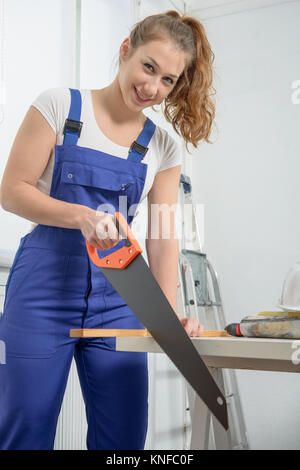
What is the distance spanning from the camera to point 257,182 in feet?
11.5

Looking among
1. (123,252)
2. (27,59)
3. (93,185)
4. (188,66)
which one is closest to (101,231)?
(123,252)

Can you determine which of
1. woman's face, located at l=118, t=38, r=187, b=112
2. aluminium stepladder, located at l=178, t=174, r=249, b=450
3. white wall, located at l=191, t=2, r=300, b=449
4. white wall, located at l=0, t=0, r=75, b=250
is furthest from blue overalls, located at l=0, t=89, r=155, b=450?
white wall, located at l=191, t=2, r=300, b=449

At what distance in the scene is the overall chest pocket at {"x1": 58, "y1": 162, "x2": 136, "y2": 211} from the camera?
1314 millimetres

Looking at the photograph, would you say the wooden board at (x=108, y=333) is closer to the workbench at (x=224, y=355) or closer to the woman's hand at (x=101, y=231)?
the workbench at (x=224, y=355)

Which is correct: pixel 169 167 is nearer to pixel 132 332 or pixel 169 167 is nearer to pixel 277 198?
pixel 132 332

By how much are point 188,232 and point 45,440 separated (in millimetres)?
2199

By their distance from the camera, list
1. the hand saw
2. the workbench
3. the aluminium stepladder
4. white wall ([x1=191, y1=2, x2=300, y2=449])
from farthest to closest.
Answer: white wall ([x1=191, y1=2, x2=300, y2=449]), the aluminium stepladder, the hand saw, the workbench

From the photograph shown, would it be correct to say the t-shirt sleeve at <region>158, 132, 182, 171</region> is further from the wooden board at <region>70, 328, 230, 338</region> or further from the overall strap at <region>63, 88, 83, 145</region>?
the wooden board at <region>70, 328, 230, 338</region>

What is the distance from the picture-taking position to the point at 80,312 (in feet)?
4.14

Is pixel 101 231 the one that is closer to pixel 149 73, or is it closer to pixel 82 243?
pixel 82 243

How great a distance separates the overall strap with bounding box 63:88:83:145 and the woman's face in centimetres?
13

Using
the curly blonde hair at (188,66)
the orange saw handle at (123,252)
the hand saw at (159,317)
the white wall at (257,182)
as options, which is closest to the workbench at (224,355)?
the hand saw at (159,317)

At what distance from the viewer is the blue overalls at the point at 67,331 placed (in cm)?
117

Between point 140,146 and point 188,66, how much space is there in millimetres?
272
